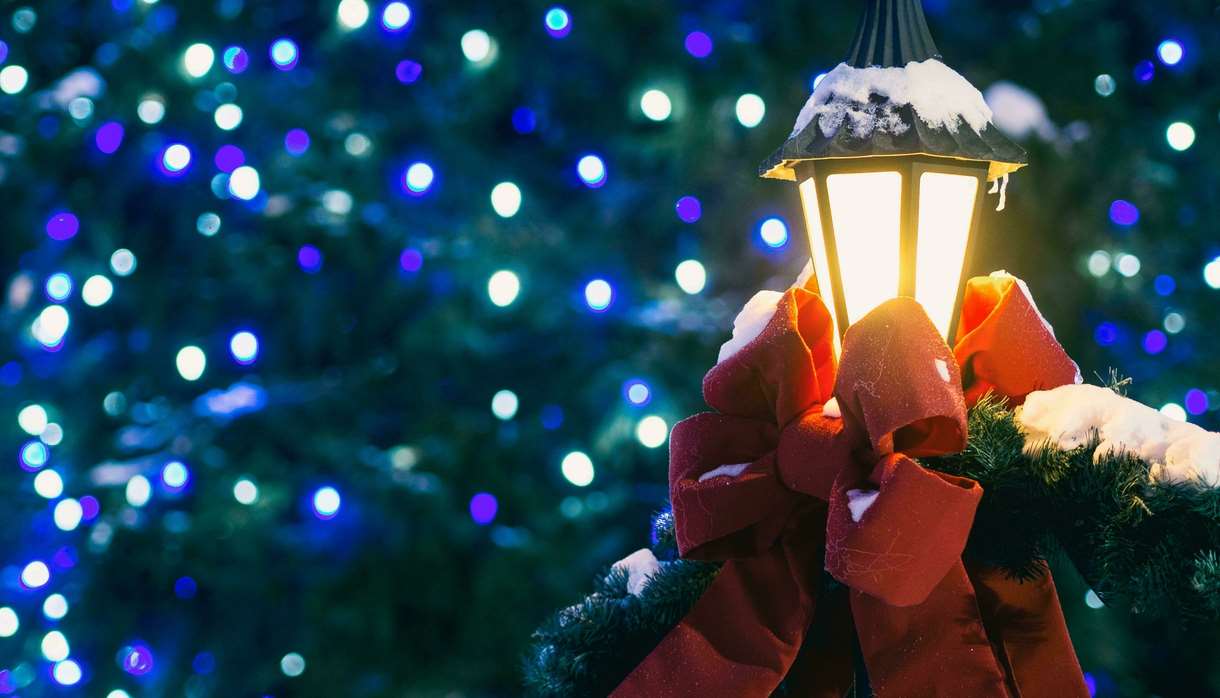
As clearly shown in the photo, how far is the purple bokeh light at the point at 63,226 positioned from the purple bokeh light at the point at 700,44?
4.24ft

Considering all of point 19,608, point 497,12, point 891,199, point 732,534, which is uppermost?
point 891,199

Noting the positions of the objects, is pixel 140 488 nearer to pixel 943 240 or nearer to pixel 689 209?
pixel 689 209

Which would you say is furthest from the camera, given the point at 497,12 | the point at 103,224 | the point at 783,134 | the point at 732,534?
the point at 103,224

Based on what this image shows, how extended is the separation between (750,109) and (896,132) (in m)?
1.13

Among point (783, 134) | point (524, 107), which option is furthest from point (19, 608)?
point (783, 134)

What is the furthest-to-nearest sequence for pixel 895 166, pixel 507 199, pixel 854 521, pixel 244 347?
1. pixel 244 347
2. pixel 507 199
3. pixel 895 166
4. pixel 854 521

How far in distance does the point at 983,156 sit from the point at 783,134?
1114 millimetres

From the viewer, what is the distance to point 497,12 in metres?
1.79

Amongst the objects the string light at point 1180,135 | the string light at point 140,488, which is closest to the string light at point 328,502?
the string light at point 140,488

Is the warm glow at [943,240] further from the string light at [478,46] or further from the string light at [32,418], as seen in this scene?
the string light at [32,418]

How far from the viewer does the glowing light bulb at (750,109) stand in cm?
167

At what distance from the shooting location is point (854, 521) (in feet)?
1.57

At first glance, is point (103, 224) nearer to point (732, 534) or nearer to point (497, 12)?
point (497, 12)

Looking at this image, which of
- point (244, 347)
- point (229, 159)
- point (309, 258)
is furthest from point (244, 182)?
point (244, 347)
